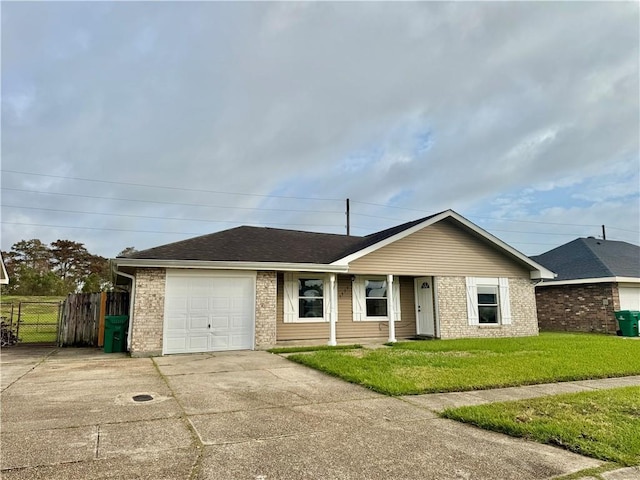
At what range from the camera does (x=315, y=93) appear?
1498cm

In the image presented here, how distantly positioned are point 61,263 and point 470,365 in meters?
37.1

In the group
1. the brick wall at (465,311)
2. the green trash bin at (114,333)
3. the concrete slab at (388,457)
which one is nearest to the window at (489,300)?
the brick wall at (465,311)

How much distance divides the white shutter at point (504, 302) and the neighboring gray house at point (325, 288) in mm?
39

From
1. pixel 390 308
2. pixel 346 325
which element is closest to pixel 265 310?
pixel 346 325

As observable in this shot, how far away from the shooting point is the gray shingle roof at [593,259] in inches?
701

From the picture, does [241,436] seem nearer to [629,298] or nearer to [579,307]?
[579,307]

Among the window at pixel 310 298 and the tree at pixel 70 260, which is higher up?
the tree at pixel 70 260

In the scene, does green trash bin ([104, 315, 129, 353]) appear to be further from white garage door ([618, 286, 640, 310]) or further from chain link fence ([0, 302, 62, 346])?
white garage door ([618, 286, 640, 310])

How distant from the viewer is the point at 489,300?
50.3 feet

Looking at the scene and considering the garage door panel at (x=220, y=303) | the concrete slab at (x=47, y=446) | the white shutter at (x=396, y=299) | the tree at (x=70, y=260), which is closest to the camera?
the concrete slab at (x=47, y=446)

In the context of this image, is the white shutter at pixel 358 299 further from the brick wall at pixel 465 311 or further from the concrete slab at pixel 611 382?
the concrete slab at pixel 611 382

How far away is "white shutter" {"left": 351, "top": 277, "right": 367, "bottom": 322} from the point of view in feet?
46.8

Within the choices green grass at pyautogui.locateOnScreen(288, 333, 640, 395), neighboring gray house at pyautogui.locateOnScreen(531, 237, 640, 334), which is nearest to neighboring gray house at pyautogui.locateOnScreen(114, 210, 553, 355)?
green grass at pyautogui.locateOnScreen(288, 333, 640, 395)

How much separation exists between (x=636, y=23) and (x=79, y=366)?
635 inches
